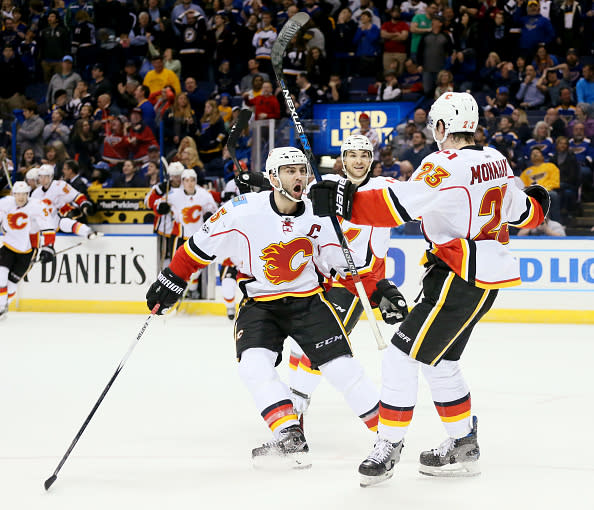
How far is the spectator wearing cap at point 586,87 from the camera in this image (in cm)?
1038

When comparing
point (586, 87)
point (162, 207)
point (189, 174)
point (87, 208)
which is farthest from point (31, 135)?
point (586, 87)

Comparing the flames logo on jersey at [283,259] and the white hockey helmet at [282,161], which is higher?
the white hockey helmet at [282,161]

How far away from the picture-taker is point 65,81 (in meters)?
13.0

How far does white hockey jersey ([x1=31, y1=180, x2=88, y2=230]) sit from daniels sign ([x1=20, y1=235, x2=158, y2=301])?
1.27ft

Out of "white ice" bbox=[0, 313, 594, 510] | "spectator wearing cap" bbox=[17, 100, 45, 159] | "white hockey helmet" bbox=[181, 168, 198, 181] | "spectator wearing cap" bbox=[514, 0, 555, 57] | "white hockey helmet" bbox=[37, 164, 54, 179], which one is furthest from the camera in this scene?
"spectator wearing cap" bbox=[514, 0, 555, 57]

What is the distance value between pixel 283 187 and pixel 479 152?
836 mm

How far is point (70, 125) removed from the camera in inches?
482

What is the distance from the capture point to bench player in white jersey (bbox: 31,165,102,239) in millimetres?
10391

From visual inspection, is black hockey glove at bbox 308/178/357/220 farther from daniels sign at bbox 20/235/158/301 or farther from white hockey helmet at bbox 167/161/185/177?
white hockey helmet at bbox 167/161/185/177

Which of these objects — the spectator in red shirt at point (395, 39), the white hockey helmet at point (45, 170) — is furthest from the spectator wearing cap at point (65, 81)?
the spectator in red shirt at point (395, 39)

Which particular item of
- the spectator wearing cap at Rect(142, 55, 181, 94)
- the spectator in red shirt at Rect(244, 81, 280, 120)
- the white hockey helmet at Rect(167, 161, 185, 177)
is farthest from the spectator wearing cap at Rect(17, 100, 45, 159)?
the spectator in red shirt at Rect(244, 81, 280, 120)

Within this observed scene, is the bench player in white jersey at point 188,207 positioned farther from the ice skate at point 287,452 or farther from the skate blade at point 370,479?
the skate blade at point 370,479

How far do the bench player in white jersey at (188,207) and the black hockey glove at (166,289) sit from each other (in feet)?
20.7

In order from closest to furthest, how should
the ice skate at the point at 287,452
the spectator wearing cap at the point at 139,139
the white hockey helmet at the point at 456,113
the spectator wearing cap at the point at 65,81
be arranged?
the white hockey helmet at the point at 456,113, the ice skate at the point at 287,452, the spectator wearing cap at the point at 139,139, the spectator wearing cap at the point at 65,81
